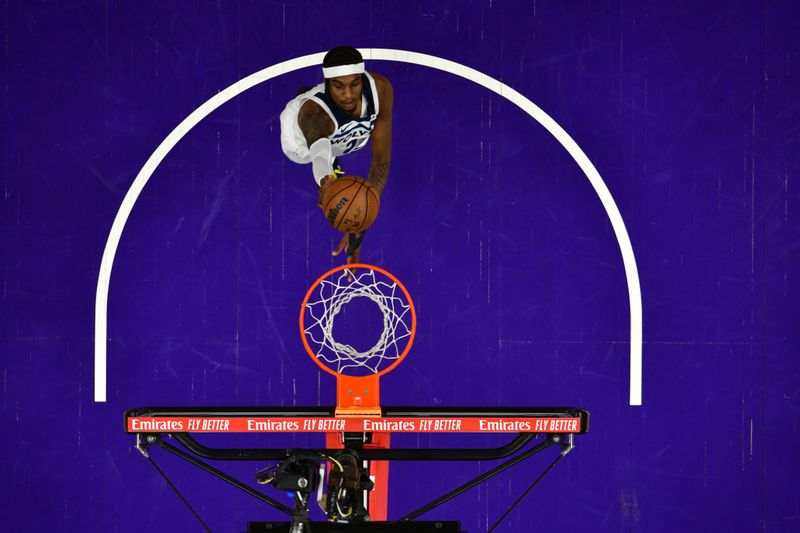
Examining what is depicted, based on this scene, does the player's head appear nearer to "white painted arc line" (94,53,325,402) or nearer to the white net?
"white painted arc line" (94,53,325,402)

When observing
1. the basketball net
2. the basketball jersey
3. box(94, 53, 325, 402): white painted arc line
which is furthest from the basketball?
box(94, 53, 325, 402): white painted arc line

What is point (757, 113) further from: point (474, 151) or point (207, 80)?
point (207, 80)

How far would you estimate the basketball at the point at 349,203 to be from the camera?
15.9ft

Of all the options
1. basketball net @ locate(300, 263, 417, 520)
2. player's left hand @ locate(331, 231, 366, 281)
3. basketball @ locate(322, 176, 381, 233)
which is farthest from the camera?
player's left hand @ locate(331, 231, 366, 281)

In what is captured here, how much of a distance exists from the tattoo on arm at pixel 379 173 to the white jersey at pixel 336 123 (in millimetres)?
177

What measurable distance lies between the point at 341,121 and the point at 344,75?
296 mm

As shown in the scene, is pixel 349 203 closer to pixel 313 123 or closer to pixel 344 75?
pixel 313 123

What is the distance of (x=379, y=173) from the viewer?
18.7 feet

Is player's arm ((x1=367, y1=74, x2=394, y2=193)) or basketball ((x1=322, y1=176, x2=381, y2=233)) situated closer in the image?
basketball ((x1=322, y1=176, x2=381, y2=233))

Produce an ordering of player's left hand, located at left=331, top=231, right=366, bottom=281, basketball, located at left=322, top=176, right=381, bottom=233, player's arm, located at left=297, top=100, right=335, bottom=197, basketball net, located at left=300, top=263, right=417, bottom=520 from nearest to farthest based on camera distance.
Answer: basketball net, located at left=300, top=263, right=417, bottom=520 < basketball, located at left=322, top=176, right=381, bottom=233 < player's arm, located at left=297, top=100, right=335, bottom=197 < player's left hand, located at left=331, top=231, right=366, bottom=281

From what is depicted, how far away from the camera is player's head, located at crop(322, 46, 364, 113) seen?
522 centimetres

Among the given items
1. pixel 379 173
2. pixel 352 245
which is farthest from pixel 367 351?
pixel 379 173

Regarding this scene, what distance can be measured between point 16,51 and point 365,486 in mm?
4254

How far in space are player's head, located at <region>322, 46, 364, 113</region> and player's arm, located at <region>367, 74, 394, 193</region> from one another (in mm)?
287
